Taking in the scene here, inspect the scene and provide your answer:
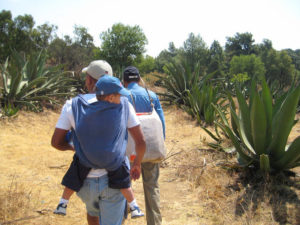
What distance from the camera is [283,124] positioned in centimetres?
309

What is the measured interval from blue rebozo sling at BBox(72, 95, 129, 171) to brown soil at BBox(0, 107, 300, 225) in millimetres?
1379

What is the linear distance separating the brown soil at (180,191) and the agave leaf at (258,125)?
430mm

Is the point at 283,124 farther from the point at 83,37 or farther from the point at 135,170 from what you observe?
the point at 83,37

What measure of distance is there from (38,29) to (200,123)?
29.0 metres

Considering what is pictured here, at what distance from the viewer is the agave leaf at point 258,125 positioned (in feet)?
10.3

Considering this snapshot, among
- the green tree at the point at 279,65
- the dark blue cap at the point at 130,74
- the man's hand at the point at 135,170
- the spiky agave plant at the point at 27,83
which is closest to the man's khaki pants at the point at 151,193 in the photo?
the man's hand at the point at 135,170

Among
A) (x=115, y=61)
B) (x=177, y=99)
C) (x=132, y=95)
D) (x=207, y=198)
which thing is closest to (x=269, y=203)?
(x=207, y=198)

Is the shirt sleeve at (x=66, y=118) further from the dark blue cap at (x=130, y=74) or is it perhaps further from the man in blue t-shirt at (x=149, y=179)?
the dark blue cap at (x=130, y=74)

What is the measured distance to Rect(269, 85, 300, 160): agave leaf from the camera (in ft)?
9.66

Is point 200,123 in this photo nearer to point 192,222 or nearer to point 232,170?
point 232,170

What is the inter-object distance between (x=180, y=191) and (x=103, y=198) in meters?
1.95

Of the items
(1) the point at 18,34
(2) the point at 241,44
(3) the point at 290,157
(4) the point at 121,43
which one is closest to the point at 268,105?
(3) the point at 290,157

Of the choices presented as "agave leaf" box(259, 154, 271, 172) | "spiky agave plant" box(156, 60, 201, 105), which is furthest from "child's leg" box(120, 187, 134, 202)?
"spiky agave plant" box(156, 60, 201, 105)

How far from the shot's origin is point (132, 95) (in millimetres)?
2490
